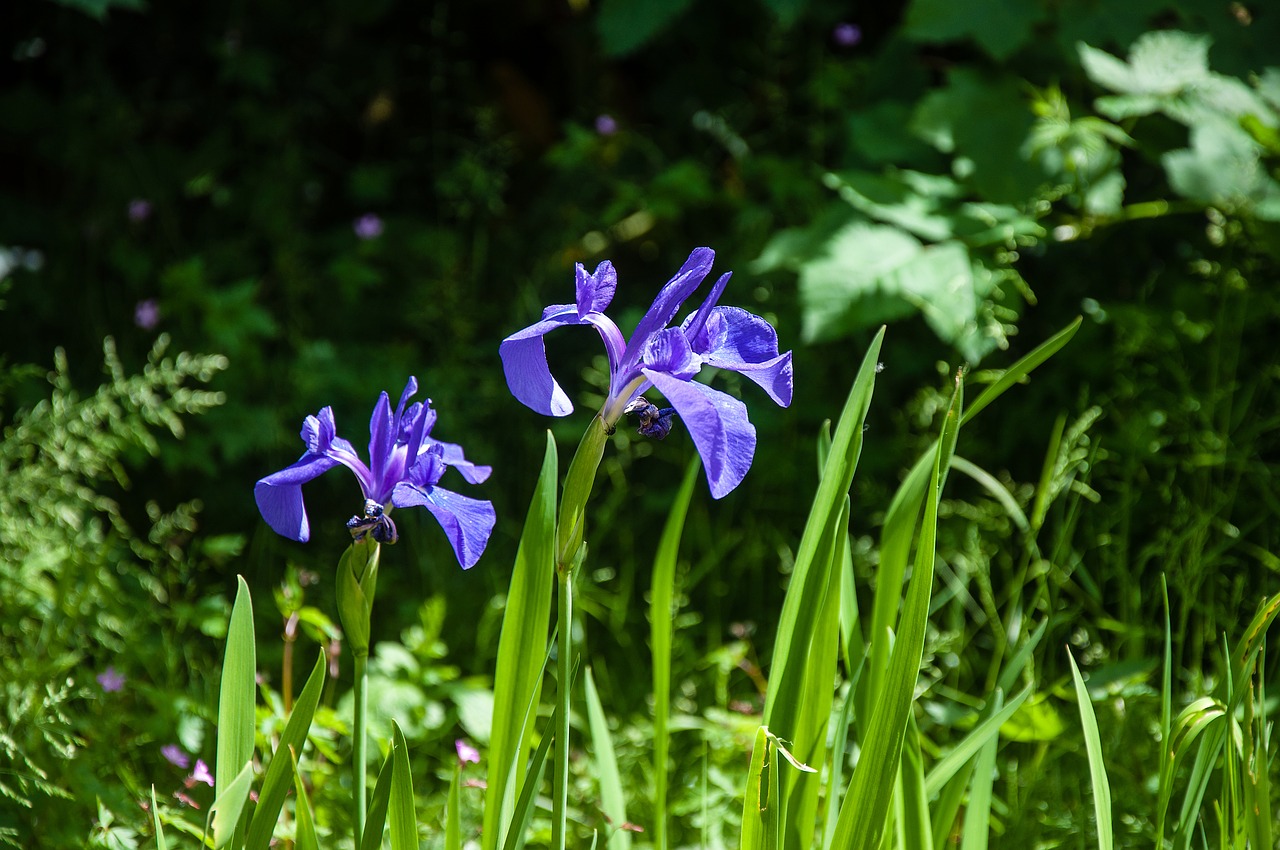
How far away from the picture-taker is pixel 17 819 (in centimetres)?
133

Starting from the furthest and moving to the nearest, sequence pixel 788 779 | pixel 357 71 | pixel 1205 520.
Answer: pixel 357 71, pixel 1205 520, pixel 788 779

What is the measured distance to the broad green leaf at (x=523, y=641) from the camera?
3.06ft

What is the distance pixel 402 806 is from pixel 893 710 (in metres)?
0.43

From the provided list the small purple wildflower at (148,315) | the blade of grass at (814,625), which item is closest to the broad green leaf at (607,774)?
the blade of grass at (814,625)

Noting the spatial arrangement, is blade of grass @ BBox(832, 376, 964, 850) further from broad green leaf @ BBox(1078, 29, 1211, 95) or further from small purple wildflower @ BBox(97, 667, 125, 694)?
broad green leaf @ BBox(1078, 29, 1211, 95)

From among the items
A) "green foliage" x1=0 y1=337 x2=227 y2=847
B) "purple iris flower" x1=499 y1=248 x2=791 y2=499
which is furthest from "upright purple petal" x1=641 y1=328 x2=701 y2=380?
"green foliage" x1=0 y1=337 x2=227 y2=847

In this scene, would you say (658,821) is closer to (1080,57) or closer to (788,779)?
(788,779)

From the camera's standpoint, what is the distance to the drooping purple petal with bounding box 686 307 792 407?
0.82 m

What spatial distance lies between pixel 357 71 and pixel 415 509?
4.61ft

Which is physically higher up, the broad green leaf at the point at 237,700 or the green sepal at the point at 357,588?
the green sepal at the point at 357,588

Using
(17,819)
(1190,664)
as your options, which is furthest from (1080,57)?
(17,819)

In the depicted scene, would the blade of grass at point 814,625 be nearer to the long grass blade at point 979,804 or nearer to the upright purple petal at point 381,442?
the long grass blade at point 979,804

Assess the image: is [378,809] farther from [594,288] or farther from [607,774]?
[594,288]

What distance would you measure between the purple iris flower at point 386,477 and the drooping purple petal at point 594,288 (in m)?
0.15
